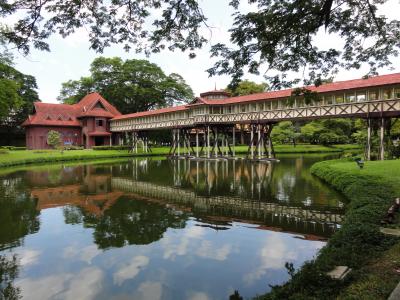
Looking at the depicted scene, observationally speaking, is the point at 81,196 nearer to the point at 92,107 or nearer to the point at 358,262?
the point at 358,262

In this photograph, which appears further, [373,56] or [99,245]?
[373,56]

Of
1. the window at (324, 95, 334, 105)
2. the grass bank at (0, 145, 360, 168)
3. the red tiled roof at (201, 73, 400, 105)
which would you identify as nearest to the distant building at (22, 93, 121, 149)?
the grass bank at (0, 145, 360, 168)

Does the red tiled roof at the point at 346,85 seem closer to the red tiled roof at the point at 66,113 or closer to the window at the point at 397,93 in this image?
the window at the point at 397,93

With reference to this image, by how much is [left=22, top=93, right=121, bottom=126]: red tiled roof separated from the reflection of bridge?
4193cm

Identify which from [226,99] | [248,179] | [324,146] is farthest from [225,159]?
[324,146]

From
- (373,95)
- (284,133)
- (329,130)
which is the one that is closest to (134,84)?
(284,133)

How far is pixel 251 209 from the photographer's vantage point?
1323 cm

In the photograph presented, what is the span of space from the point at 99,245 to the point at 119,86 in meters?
58.4

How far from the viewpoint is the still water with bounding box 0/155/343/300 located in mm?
6949

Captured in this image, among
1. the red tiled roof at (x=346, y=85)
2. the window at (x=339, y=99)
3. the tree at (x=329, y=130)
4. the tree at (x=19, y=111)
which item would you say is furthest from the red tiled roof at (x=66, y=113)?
the window at (x=339, y=99)

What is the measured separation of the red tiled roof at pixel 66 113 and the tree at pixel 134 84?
5.63 meters

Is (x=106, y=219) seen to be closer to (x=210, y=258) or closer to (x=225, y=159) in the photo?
(x=210, y=258)

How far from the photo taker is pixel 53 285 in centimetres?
699

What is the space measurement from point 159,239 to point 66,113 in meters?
53.3
